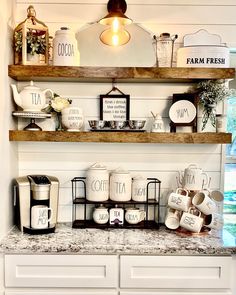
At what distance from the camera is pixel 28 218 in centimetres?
202

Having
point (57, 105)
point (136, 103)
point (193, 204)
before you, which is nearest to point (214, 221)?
point (193, 204)

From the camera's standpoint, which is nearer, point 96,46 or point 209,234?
point 209,234

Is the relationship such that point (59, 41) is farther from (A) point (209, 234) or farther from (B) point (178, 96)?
(A) point (209, 234)

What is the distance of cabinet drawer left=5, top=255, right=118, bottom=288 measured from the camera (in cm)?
182

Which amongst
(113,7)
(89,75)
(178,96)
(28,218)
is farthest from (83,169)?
(113,7)

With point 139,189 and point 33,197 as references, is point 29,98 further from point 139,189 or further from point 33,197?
point 139,189

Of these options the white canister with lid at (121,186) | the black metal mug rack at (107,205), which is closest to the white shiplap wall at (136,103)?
the black metal mug rack at (107,205)

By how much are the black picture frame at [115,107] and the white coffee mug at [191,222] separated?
2.37 feet

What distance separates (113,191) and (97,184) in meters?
0.11

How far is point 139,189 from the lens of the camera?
2.17 meters

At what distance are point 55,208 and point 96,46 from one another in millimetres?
1058

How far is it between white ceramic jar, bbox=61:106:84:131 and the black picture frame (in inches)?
7.7

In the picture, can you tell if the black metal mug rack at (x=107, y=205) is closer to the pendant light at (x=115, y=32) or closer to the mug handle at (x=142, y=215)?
the mug handle at (x=142, y=215)

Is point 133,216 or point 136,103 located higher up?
point 136,103
